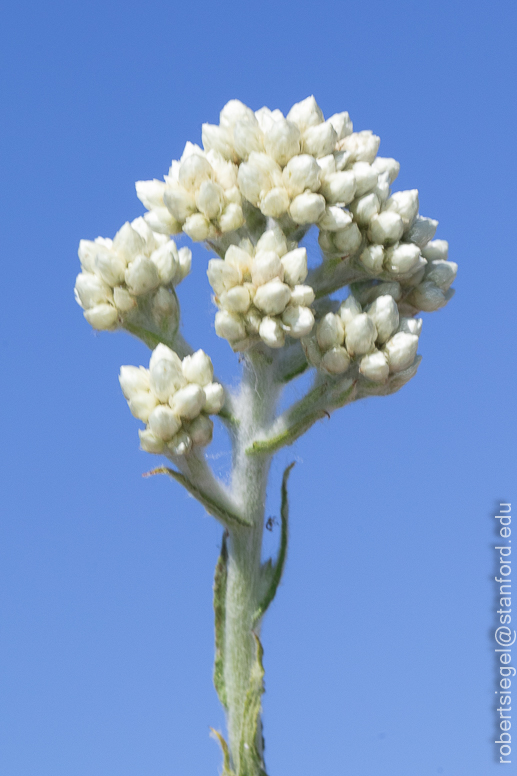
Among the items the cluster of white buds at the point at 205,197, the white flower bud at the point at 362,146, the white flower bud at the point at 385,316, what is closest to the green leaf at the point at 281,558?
the white flower bud at the point at 385,316

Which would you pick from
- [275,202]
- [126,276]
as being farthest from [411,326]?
[126,276]

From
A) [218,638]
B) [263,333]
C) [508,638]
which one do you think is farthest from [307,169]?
[508,638]

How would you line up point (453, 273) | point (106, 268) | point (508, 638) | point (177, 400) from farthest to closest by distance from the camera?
point (508, 638), point (453, 273), point (106, 268), point (177, 400)

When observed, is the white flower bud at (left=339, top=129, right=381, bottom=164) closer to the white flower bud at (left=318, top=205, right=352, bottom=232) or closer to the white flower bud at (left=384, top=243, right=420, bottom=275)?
the white flower bud at (left=318, top=205, right=352, bottom=232)

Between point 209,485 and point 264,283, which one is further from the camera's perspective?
point 209,485

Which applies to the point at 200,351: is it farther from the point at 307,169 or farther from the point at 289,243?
the point at 307,169

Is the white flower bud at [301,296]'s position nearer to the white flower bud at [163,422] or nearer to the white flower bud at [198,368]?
the white flower bud at [198,368]

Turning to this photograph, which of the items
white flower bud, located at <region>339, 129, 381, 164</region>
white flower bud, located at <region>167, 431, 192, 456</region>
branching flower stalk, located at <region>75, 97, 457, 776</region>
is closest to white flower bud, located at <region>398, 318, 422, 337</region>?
branching flower stalk, located at <region>75, 97, 457, 776</region>
